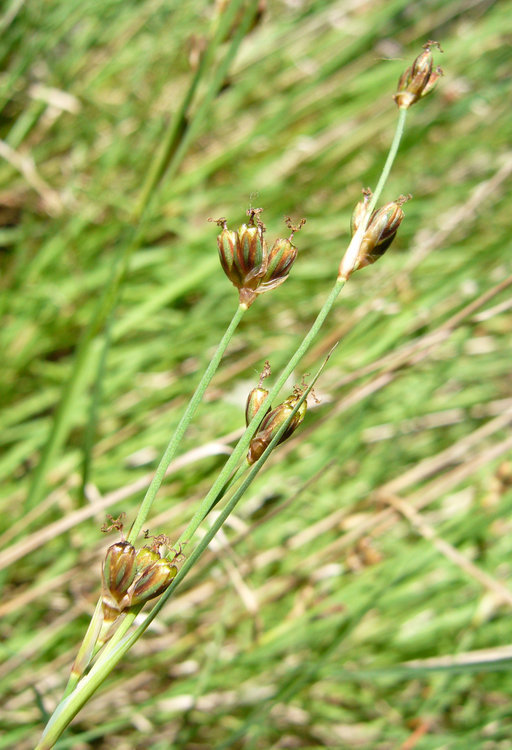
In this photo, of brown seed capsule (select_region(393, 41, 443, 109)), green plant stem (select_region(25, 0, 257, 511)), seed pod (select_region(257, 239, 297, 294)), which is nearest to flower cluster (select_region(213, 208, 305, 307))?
seed pod (select_region(257, 239, 297, 294))

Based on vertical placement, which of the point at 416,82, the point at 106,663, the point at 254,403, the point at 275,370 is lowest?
the point at 106,663

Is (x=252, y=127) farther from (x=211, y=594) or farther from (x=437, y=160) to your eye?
(x=211, y=594)

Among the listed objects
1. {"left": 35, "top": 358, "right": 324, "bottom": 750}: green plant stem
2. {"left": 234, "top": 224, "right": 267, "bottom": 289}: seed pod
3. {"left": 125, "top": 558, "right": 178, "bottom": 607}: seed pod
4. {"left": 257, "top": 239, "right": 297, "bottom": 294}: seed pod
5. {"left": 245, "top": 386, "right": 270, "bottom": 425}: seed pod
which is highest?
{"left": 234, "top": 224, "right": 267, "bottom": 289}: seed pod

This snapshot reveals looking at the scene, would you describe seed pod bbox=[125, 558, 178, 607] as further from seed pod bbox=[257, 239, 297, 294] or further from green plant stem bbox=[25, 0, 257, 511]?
green plant stem bbox=[25, 0, 257, 511]

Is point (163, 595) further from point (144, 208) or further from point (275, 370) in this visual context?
point (275, 370)

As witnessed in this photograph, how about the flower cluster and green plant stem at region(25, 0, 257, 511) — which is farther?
green plant stem at region(25, 0, 257, 511)

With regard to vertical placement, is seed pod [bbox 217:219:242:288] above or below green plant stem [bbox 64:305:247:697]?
above

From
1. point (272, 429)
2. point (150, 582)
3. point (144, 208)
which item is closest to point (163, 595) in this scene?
point (150, 582)

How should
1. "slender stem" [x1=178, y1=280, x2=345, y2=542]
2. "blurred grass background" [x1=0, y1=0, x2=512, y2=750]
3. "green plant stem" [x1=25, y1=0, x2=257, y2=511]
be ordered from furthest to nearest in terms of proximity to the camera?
"blurred grass background" [x1=0, y1=0, x2=512, y2=750] < "green plant stem" [x1=25, y1=0, x2=257, y2=511] < "slender stem" [x1=178, y1=280, x2=345, y2=542]

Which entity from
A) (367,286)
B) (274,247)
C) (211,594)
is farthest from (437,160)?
(274,247)
